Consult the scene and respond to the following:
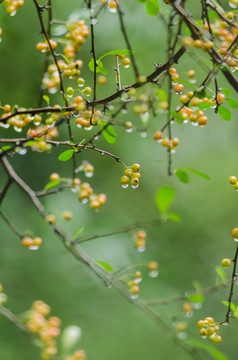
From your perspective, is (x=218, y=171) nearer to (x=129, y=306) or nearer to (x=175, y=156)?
(x=175, y=156)

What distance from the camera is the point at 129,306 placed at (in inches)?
123

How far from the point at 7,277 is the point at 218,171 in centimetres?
148

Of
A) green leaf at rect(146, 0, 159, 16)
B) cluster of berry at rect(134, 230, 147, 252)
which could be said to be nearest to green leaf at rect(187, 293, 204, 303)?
cluster of berry at rect(134, 230, 147, 252)

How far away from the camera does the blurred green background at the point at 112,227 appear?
2922 millimetres

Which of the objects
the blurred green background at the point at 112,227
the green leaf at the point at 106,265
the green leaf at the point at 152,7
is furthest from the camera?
the blurred green background at the point at 112,227

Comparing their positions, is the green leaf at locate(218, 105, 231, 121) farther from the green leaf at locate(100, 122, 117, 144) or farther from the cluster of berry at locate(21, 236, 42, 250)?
the cluster of berry at locate(21, 236, 42, 250)

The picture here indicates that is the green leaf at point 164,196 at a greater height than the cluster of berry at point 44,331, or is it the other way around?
the green leaf at point 164,196

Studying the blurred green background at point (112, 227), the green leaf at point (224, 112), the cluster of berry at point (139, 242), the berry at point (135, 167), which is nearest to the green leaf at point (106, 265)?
the cluster of berry at point (139, 242)

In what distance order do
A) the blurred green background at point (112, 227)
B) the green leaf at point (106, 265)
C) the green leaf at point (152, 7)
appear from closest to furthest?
1. the green leaf at point (152, 7)
2. the green leaf at point (106, 265)
3. the blurred green background at point (112, 227)

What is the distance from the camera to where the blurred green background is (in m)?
2.92

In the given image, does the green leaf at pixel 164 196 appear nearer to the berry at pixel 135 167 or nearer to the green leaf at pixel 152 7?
the berry at pixel 135 167

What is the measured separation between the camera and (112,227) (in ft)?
10.1

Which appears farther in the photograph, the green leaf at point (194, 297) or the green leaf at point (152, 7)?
the green leaf at point (194, 297)

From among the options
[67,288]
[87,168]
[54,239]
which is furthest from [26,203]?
[87,168]
